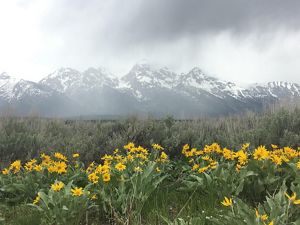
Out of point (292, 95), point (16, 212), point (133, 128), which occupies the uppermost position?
point (292, 95)

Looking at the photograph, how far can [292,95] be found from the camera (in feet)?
30.1

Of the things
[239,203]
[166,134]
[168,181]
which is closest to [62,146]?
[166,134]

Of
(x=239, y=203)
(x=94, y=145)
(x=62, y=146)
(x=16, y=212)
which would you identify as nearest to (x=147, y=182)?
(x=239, y=203)

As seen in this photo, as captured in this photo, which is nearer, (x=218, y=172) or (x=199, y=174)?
(x=218, y=172)

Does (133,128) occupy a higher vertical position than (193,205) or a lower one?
higher

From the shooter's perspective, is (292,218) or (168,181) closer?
(292,218)

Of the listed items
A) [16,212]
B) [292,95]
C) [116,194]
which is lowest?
[16,212]

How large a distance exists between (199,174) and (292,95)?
20.5 ft

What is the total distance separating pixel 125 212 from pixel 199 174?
3.98 feet

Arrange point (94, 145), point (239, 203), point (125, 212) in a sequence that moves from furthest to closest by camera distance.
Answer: point (94, 145) → point (125, 212) → point (239, 203)

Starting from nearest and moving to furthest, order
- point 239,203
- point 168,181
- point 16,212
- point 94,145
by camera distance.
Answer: point 239,203 → point 16,212 → point 168,181 → point 94,145

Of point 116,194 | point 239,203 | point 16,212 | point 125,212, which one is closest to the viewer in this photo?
point 239,203

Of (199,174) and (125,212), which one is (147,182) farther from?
(199,174)

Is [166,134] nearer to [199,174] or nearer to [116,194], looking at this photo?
[199,174]
